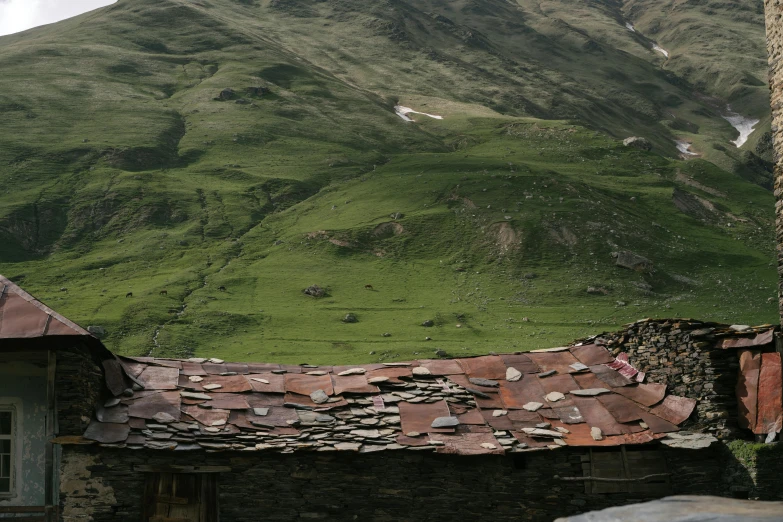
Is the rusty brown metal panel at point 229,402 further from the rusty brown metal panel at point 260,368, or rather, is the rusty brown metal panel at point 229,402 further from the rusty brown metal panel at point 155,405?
the rusty brown metal panel at point 260,368

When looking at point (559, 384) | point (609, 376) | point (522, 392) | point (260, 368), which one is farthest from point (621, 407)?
point (260, 368)

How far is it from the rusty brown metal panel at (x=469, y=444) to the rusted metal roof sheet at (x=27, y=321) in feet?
30.5

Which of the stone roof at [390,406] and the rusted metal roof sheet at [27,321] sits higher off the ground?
the rusted metal roof sheet at [27,321]

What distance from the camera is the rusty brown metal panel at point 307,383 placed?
2430 centimetres

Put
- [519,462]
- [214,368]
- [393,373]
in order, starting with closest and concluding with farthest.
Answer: [519,462] < [393,373] < [214,368]

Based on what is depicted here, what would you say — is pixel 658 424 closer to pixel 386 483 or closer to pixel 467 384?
pixel 467 384

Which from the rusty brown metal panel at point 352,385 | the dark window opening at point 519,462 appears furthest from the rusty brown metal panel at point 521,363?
the rusty brown metal panel at point 352,385

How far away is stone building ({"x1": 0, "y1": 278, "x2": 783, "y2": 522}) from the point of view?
20.5m

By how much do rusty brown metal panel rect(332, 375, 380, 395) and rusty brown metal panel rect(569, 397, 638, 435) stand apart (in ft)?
19.4

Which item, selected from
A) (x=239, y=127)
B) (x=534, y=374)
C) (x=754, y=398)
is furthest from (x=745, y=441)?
(x=239, y=127)

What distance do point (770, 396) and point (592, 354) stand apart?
20.5 feet

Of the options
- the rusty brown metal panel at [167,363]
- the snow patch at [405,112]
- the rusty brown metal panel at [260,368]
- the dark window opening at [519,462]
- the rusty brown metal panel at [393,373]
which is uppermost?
the snow patch at [405,112]

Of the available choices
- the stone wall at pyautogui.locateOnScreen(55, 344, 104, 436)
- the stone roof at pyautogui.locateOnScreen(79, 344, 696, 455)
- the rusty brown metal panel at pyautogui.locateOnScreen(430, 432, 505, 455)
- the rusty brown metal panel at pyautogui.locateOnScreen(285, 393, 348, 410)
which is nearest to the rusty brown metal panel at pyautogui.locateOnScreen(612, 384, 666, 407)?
the stone roof at pyautogui.locateOnScreen(79, 344, 696, 455)

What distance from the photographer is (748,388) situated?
2216cm
